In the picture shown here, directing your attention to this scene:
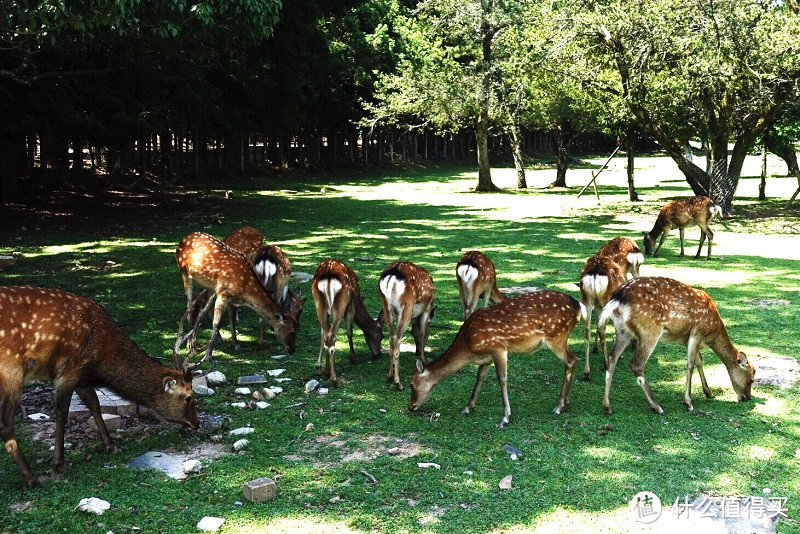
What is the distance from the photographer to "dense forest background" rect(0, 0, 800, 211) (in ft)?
37.2

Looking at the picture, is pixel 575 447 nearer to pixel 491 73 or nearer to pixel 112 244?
pixel 112 244

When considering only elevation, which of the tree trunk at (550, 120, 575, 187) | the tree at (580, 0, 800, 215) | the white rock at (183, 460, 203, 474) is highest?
the tree at (580, 0, 800, 215)

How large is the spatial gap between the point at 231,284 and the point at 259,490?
342 centimetres

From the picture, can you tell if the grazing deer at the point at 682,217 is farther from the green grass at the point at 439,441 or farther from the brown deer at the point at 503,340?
the brown deer at the point at 503,340

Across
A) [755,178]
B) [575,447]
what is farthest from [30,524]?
[755,178]

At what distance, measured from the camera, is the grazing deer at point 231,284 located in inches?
307

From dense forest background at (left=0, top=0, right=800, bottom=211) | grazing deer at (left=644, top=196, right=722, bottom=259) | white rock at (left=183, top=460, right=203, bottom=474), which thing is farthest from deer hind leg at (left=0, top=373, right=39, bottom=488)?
grazing deer at (left=644, top=196, right=722, bottom=259)

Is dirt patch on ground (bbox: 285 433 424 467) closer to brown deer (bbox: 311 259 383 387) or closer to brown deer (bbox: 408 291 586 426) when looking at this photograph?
brown deer (bbox: 408 291 586 426)

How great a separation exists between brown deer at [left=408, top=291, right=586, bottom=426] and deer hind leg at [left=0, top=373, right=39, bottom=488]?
2.76 metres

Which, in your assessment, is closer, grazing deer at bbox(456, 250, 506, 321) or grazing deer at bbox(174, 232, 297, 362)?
grazing deer at bbox(174, 232, 297, 362)

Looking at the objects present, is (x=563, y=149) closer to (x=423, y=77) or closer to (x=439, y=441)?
(x=423, y=77)

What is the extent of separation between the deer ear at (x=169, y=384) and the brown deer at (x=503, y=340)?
1814 millimetres

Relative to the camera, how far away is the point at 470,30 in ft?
85.4

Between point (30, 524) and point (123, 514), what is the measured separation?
0.49 metres
